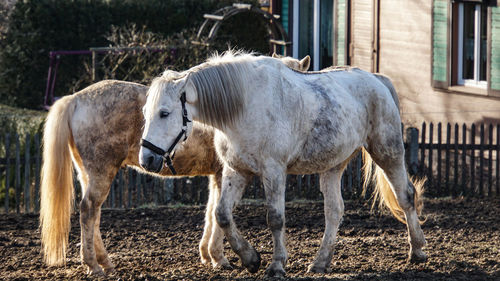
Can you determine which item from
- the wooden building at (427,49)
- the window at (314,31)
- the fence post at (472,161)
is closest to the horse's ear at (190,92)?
the fence post at (472,161)

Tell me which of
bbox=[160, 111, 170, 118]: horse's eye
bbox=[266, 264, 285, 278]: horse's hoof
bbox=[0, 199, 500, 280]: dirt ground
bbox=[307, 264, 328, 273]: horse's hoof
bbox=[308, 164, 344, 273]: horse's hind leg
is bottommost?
bbox=[0, 199, 500, 280]: dirt ground

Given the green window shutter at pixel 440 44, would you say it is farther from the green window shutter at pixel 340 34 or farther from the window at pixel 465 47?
the green window shutter at pixel 340 34

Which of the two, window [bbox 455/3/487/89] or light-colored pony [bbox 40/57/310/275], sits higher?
window [bbox 455/3/487/89]

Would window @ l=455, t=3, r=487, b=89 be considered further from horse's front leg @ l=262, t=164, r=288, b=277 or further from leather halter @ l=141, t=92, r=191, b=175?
leather halter @ l=141, t=92, r=191, b=175

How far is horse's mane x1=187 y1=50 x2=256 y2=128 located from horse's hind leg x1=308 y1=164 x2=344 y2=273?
133 cm

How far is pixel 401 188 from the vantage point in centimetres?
730

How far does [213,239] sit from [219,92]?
1.67m

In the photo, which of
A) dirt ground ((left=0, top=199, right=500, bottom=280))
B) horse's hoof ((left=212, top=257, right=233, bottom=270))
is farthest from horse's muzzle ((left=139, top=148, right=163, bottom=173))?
horse's hoof ((left=212, top=257, right=233, bottom=270))

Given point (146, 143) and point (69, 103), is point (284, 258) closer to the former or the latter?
point (146, 143)

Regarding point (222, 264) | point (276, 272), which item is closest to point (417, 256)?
point (276, 272)

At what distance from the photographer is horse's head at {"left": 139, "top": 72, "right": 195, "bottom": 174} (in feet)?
19.6

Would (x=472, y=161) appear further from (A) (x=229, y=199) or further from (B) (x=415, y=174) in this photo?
(A) (x=229, y=199)

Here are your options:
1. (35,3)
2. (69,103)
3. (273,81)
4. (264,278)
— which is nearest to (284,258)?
(264,278)

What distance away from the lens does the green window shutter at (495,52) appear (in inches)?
462
